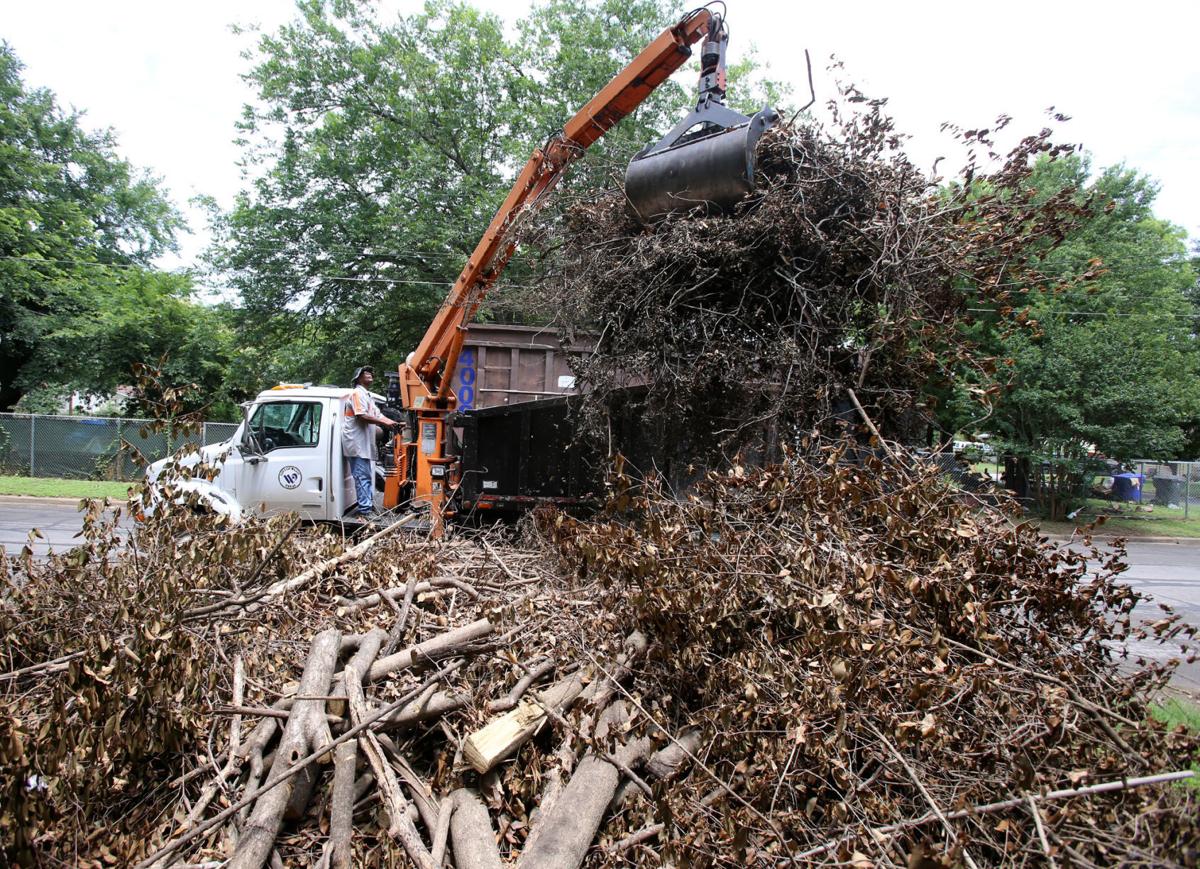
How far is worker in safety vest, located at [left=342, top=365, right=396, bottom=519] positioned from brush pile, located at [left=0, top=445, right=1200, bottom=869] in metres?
4.29

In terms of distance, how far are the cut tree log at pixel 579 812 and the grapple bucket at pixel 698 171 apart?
3481 mm

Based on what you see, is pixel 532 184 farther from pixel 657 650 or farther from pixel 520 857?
pixel 520 857

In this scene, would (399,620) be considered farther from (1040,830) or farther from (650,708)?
(1040,830)

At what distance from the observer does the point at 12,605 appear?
146 inches

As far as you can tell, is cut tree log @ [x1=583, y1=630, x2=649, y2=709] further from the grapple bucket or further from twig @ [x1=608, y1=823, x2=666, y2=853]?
the grapple bucket

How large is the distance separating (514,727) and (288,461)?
6.46 m

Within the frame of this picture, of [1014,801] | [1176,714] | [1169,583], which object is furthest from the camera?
[1169,583]

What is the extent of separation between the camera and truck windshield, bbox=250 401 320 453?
28.1 ft

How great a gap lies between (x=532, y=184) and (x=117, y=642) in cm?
541

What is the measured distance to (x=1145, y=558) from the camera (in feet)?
42.6

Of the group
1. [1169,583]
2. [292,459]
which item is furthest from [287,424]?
[1169,583]

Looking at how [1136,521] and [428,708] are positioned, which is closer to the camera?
[428,708]

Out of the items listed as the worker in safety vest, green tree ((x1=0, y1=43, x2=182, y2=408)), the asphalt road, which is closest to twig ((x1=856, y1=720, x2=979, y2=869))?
the asphalt road

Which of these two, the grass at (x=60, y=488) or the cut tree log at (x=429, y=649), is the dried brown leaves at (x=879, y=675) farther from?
the grass at (x=60, y=488)
